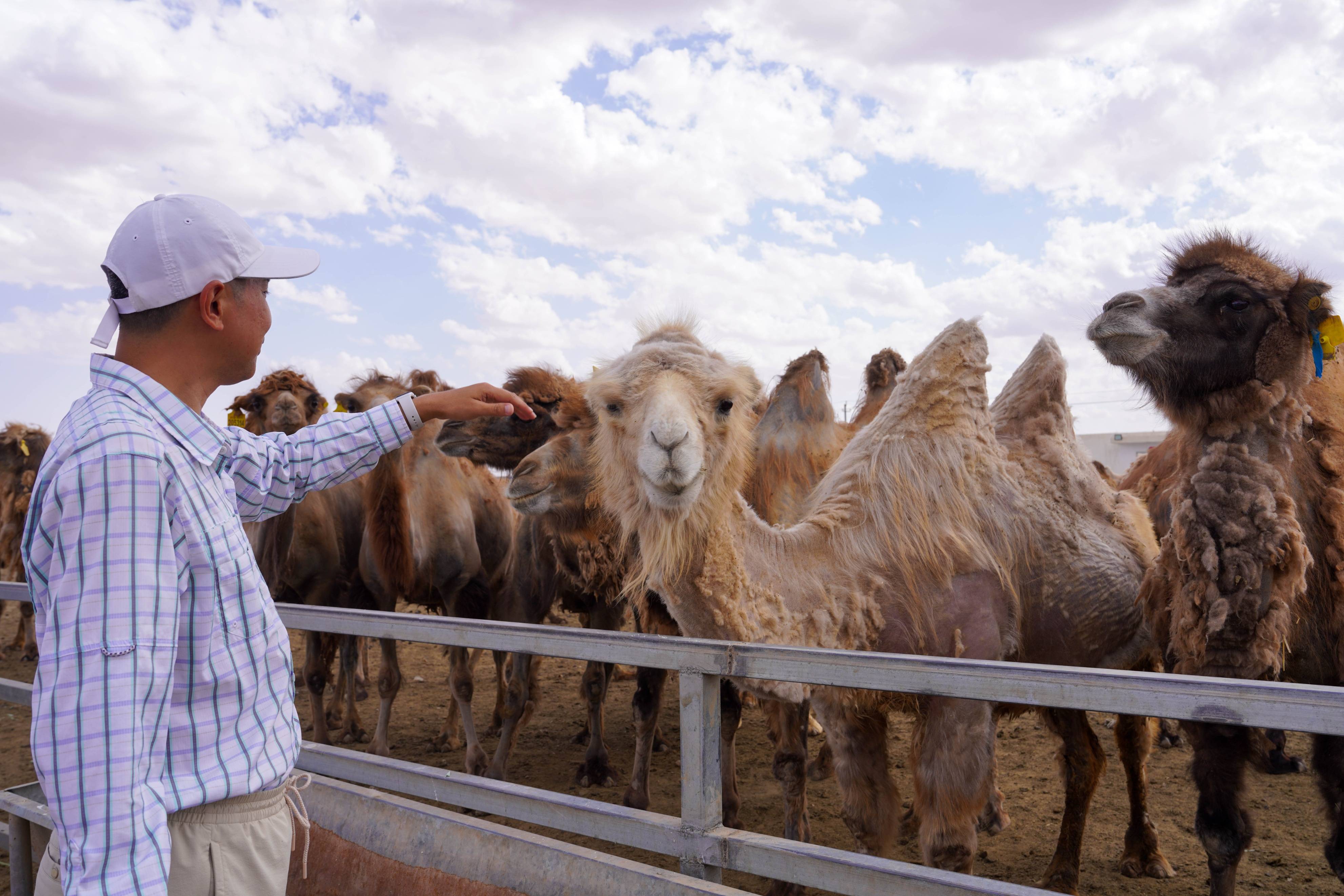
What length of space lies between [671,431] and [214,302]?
1.87 meters

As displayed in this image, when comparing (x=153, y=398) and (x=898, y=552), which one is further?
(x=898, y=552)

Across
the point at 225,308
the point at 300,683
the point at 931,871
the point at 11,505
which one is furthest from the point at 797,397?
the point at 11,505

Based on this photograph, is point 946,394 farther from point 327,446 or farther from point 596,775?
point 596,775

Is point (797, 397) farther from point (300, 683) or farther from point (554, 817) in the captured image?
point (300, 683)

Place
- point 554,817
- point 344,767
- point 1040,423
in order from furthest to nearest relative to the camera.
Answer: point 1040,423
point 344,767
point 554,817

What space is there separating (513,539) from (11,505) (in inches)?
300

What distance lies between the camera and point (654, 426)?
3334mm

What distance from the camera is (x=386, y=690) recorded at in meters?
7.13

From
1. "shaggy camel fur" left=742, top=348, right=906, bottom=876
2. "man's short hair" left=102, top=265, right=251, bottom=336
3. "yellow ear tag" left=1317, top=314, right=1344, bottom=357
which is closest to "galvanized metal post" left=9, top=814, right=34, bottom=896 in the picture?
"man's short hair" left=102, top=265, right=251, bottom=336

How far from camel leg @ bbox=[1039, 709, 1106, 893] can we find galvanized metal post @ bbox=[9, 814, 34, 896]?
449 centimetres

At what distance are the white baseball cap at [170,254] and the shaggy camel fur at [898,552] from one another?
73.8 inches

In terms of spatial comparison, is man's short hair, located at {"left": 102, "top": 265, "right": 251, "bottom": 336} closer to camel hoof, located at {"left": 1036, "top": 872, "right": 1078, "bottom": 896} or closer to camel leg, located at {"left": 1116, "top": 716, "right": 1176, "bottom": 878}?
camel hoof, located at {"left": 1036, "top": 872, "right": 1078, "bottom": 896}

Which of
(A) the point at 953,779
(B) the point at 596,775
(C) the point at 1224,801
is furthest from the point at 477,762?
(C) the point at 1224,801

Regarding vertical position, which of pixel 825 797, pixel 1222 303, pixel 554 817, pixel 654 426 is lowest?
pixel 825 797
